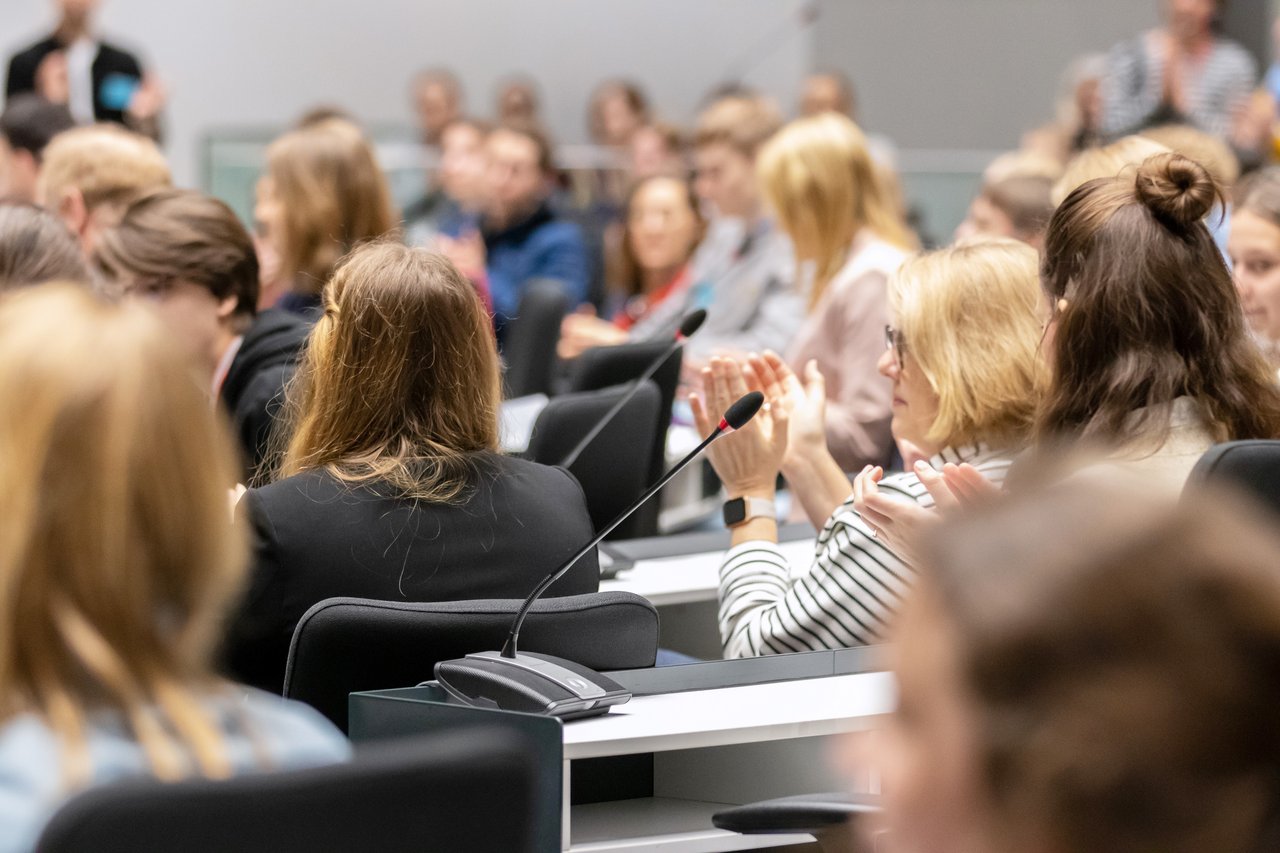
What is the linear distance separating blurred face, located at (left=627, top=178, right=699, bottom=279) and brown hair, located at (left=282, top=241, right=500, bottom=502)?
3.56m

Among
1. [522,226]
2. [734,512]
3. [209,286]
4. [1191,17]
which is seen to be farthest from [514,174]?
[734,512]

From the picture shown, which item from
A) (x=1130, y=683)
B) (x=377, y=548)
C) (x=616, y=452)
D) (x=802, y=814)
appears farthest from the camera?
(x=616, y=452)

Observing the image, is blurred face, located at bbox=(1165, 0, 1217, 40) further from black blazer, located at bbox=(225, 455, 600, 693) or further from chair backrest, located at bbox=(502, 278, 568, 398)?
black blazer, located at bbox=(225, 455, 600, 693)

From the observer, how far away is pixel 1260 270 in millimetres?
3080

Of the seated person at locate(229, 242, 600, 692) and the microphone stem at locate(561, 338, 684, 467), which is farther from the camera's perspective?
the microphone stem at locate(561, 338, 684, 467)

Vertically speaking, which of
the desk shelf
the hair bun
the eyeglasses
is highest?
the hair bun

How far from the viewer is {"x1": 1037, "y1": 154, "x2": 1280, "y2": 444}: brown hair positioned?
2.00 metres

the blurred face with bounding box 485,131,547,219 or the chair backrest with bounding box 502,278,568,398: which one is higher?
the blurred face with bounding box 485,131,547,219

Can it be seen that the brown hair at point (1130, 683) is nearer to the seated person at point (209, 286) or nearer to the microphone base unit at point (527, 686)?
the microphone base unit at point (527, 686)

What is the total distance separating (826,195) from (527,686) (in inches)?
99.5

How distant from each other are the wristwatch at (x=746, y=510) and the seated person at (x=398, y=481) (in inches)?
13.8

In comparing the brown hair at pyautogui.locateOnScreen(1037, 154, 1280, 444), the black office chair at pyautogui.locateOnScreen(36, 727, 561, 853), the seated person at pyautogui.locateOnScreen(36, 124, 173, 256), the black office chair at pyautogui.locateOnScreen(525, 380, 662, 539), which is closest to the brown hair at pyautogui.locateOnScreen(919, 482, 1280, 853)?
the black office chair at pyautogui.locateOnScreen(36, 727, 561, 853)

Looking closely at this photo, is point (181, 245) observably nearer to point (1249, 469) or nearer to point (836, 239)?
point (836, 239)

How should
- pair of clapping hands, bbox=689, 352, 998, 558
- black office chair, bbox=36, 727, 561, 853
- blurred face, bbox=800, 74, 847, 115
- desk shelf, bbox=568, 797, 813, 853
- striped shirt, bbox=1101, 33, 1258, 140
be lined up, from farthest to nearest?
blurred face, bbox=800, 74, 847, 115 < striped shirt, bbox=1101, 33, 1258, 140 < pair of clapping hands, bbox=689, 352, 998, 558 < desk shelf, bbox=568, 797, 813, 853 < black office chair, bbox=36, 727, 561, 853
